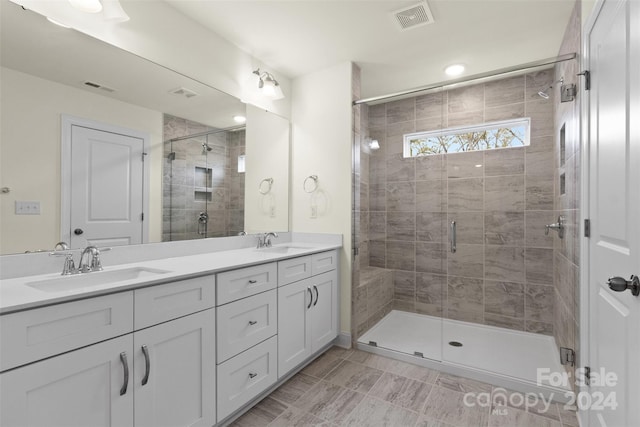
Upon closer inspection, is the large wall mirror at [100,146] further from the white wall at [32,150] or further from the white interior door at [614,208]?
the white interior door at [614,208]

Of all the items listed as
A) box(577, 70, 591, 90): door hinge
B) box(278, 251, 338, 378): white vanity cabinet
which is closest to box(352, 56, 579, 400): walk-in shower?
box(278, 251, 338, 378): white vanity cabinet

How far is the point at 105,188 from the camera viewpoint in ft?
5.39

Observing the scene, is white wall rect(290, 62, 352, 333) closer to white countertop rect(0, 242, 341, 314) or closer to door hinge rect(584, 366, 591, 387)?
white countertop rect(0, 242, 341, 314)

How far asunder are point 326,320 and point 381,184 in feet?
5.17

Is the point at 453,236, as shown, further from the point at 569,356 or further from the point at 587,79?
the point at 587,79

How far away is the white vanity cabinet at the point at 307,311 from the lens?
2.03 m

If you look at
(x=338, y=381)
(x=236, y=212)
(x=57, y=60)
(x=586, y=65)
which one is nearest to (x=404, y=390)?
(x=338, y=381)

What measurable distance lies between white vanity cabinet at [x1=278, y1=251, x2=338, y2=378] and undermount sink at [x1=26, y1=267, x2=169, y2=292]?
2.63ft

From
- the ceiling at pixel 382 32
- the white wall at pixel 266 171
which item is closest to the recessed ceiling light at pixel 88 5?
the ceiling at pixel 382 32

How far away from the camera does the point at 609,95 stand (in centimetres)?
131

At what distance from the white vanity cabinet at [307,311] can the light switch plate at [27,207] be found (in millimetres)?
1263

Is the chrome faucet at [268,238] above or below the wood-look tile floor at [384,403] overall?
above

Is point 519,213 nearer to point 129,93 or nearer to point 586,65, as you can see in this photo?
point 586,65

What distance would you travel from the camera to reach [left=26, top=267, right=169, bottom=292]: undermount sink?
130cm
